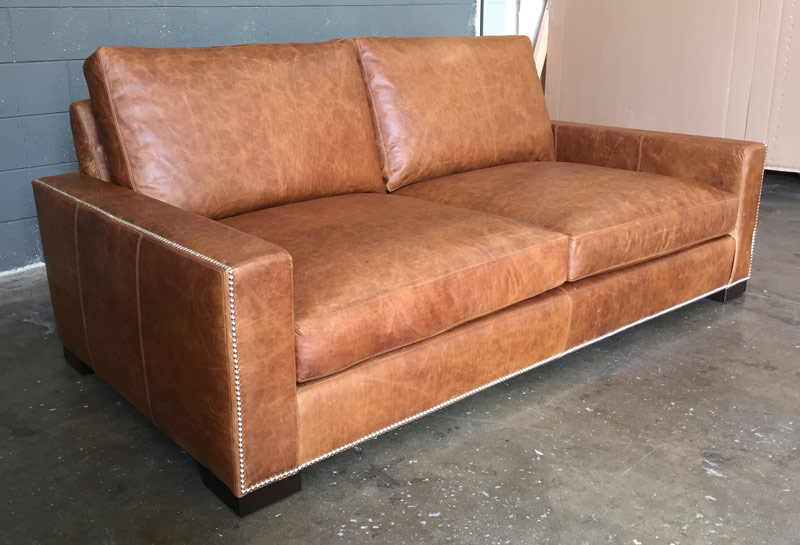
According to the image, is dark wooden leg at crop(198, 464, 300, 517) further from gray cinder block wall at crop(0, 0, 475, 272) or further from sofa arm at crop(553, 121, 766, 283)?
gray cinder block wall at crop(0, 0, 475, 272)

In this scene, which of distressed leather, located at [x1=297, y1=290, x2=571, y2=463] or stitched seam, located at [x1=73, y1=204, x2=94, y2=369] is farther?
stitched seam, located at [x1=73, y1=204, x2=94, y2=369]

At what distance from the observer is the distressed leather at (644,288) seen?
202 cm

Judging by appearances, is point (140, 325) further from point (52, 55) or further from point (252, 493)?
point (52, 55)

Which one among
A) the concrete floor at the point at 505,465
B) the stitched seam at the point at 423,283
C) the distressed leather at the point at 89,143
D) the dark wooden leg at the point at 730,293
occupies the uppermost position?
the distressed leather at the point at 89,143

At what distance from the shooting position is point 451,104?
2451 mm

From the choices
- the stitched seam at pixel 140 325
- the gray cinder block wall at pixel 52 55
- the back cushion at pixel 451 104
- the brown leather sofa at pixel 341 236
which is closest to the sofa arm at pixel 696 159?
the brown leather sofa at pixel 341 236

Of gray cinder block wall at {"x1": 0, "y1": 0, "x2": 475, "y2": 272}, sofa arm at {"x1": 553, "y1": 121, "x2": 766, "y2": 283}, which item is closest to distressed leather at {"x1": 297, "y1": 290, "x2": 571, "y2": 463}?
sofa arm at {"x1": 553, "y1": 121, "x2": 766, "y2": 283}

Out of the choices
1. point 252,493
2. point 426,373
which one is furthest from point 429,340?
point 252,493

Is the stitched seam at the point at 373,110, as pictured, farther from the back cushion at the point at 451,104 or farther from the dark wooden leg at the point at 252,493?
the dark wooden leg at the point at 252,493

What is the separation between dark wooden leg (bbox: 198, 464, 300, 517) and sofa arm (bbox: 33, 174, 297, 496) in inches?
1.6

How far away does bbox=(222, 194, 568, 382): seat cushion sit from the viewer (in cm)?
150

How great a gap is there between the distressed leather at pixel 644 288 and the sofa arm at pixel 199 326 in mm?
885

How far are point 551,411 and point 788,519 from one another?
570 millimetres

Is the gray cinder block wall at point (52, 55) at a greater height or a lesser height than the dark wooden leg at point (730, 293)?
greater
